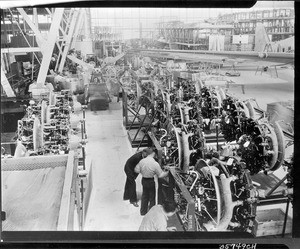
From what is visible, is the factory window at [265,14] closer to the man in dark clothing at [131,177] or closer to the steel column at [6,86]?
the man in dark clothing at [131,177]

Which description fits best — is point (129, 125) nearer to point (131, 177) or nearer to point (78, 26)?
point (131, 177)

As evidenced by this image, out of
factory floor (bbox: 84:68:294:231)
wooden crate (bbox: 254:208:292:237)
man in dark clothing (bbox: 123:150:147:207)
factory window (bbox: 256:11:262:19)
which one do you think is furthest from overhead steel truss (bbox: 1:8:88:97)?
wooden crate (bbox: 254:208:292:237)

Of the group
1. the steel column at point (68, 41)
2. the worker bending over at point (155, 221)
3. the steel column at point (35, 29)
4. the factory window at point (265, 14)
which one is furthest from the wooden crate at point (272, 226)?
the steel column at point (35, 29)

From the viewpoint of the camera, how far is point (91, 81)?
3518mm

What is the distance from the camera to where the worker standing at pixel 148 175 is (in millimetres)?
3238

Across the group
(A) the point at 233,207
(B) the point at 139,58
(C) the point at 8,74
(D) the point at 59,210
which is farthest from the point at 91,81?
(A) the point at 233,207

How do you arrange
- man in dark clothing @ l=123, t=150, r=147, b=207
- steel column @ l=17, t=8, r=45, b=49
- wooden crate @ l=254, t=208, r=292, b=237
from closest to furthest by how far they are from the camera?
steel column @ l=17, t=8, r=45, b=49 < wooden crate @ l=254, t=208, r=292, b=237 < man in dark clothing @ l=123, t=150, r=147, b=207

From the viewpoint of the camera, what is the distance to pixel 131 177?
10.7 ft

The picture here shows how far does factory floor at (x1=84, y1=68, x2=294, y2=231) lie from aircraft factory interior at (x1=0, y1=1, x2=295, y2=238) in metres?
0.01

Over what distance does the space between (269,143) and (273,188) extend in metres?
0.57

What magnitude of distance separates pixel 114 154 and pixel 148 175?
375mm

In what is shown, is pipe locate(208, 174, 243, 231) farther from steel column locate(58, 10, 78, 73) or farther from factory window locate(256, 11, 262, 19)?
steel column locate(58, 10, 78, 73)

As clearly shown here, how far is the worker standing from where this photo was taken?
324 centimetres

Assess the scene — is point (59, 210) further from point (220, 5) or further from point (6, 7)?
point (220, 5)
